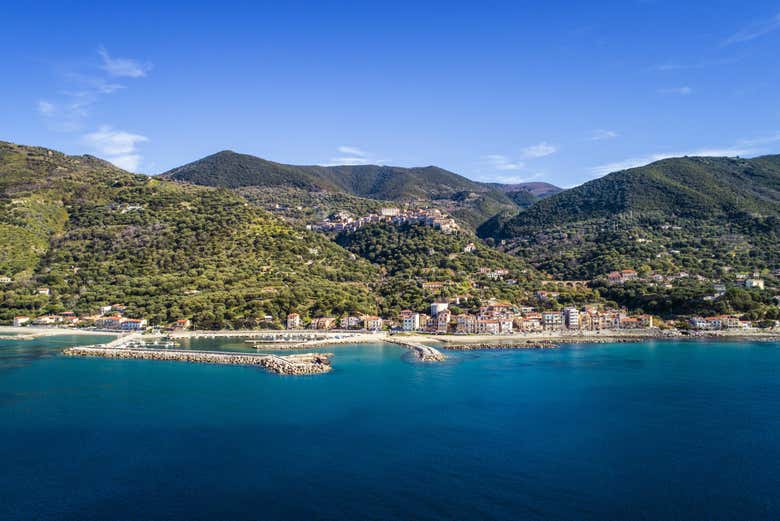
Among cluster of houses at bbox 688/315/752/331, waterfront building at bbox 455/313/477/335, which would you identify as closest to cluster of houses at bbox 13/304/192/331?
waterfront building at bbox 455/313/477/335

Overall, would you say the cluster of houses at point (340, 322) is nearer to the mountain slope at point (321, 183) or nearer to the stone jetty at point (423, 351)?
the stone jetty at point (423, 351)

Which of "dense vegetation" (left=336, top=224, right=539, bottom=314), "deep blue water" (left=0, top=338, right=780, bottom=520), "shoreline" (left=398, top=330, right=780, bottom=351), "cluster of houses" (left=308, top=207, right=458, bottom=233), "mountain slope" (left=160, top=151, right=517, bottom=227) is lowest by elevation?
"deep blue water" (left=0, top=338, right=780, bottom=520)

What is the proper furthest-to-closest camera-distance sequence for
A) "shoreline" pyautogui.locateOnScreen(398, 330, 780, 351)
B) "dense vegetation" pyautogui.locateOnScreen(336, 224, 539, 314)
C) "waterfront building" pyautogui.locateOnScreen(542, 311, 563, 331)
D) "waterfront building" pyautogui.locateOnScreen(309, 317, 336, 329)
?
1. "dense vegetation" pyautogui.locateOnScreen(336, 224, 539, 314)
2. "waterfront building" pyautogui.locateOnScreen(542, 311, 563, 331)
3. "waterfront building" pyautogui.locateOnScreen(309, 317, 336, 329)
4. "shoreline" pyautogui.locateOnScreen(398, 330, 780, 351)

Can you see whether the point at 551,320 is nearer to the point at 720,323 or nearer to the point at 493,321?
the point at 493,321

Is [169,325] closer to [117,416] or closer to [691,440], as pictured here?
[117,416]

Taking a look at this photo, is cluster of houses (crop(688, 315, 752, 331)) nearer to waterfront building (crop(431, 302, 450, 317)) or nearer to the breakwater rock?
the breakwater rock
